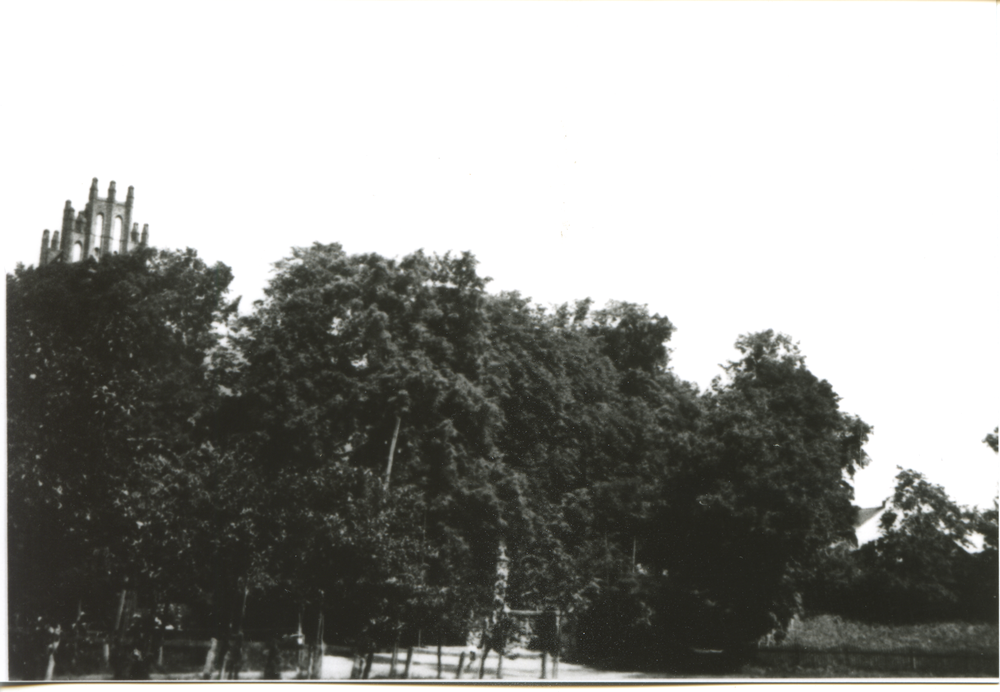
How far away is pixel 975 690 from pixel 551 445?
3.74 meters

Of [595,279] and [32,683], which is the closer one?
[32,683]

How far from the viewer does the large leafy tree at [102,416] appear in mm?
6168

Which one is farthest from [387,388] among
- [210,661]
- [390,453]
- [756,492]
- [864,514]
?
[864,514]

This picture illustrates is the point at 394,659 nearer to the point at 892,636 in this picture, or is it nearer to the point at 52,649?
the point at 52,649

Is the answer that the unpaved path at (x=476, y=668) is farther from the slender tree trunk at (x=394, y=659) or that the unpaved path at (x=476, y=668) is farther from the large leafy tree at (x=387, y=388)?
the large leafy tree at (x=387, y=388)

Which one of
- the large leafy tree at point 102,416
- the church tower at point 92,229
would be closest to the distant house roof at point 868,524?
the large leafy tree at point 102,416

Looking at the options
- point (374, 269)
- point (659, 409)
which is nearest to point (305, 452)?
point (374, 269)

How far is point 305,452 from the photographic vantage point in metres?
6.71

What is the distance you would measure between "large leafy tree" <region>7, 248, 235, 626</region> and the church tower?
3.6 inches

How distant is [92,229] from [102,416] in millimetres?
1468

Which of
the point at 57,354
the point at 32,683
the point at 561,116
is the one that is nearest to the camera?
the point at 32,683

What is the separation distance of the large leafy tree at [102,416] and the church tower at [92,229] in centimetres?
9

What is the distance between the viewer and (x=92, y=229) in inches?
240

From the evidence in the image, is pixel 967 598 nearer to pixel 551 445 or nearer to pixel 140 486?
pixel 551 445
